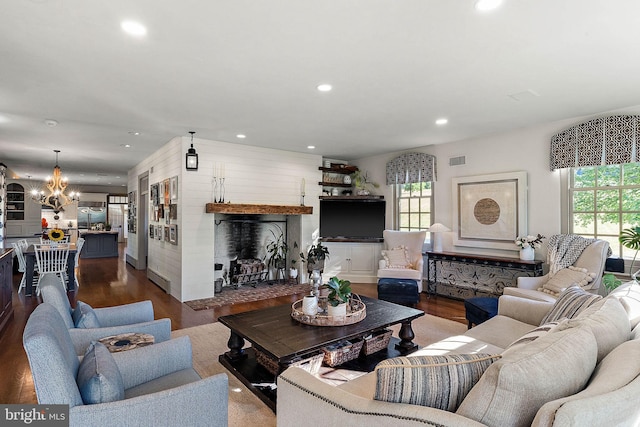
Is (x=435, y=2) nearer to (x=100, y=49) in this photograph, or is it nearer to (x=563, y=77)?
(x=563, y=77)

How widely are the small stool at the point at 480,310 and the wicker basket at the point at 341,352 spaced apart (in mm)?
1378

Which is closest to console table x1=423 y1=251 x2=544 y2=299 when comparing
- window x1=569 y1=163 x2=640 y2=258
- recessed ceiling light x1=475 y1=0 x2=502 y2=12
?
window x1=569 y1=163 x2=640 y2=258

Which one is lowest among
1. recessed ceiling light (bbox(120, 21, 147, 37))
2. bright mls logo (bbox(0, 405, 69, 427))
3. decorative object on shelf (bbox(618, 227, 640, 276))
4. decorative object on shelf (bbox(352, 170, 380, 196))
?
bright mls logo (bbox(0, 405, 69, 427))

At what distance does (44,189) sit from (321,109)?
11.9 m

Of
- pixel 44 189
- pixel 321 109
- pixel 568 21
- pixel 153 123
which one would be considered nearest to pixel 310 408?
pixel 568 21

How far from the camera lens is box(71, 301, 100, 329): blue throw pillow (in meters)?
2.29

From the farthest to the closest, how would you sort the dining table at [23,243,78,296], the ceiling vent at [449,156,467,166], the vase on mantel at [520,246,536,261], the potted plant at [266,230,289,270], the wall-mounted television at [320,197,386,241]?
the wall-mounted television at [320,197,386,241] < the potted plant at [266,230,289,270] < the dining table at [23,243,78,296] < the ceiling vent at [449,156,467,166] < the vase on mantel at [520,246,536,261]

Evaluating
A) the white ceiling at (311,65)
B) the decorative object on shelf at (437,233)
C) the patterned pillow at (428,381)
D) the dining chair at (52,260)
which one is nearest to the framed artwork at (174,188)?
the white ceiling at (311,65)

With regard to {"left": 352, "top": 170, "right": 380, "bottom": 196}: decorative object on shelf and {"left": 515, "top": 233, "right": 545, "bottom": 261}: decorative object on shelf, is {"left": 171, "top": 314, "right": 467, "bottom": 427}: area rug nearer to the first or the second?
{"left": 515, "top": 233, "right": 545, "bottom": 261}: decorative object on shelf

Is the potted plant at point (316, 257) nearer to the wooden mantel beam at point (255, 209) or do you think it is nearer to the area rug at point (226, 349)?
the wooden mantel beam at point (255, 209)

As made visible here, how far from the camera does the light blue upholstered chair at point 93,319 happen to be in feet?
6.91

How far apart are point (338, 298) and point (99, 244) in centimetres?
1029

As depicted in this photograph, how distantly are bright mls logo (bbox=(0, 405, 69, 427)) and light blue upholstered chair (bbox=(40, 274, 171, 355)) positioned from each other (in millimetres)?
493

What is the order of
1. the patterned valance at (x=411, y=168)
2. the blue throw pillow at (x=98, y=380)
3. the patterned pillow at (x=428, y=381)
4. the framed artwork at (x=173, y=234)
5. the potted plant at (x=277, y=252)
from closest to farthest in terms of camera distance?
the patterned pillow at (x=428, y=381)
the blue throw pillow at (x=98, y=380)
the framed artwork at (x=173, y=234)
the patterned valance at (x=411, y=168)
the potted plant at (x=277, y=252)
